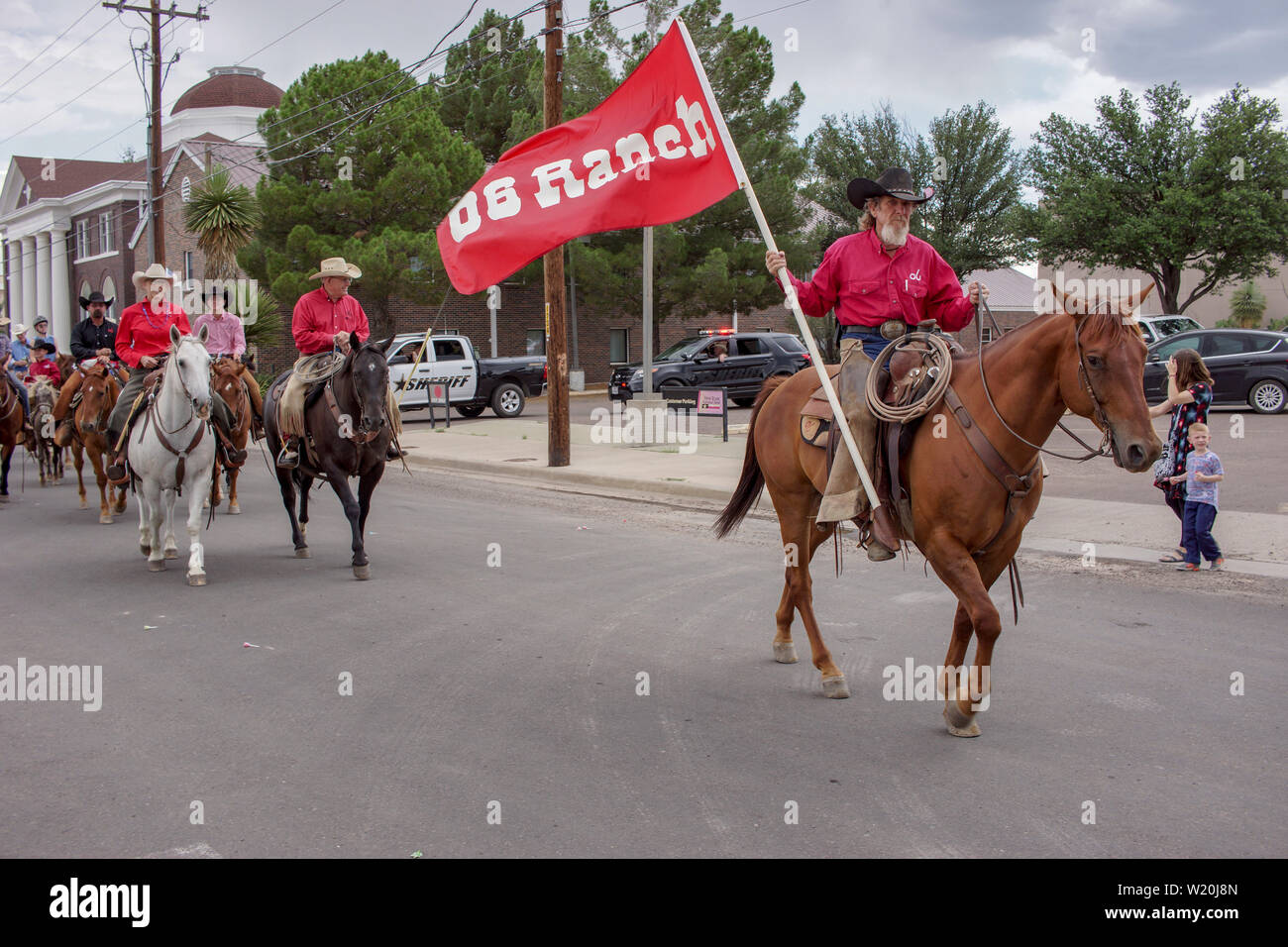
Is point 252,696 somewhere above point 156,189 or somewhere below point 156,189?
below

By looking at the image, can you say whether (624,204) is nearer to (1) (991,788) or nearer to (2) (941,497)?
(2) (941,497)

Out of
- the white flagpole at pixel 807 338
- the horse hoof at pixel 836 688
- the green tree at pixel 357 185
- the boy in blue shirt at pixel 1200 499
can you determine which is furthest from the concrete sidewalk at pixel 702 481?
the green tree at pixel 357 185

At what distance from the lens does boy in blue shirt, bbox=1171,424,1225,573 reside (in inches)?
350

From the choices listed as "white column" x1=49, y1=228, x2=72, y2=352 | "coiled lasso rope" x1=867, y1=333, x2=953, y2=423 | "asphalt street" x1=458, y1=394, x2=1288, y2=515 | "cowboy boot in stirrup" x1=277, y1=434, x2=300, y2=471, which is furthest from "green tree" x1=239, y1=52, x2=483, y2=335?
"coiled lasso rope" x1=867, y1=333, x2=953, y2=423

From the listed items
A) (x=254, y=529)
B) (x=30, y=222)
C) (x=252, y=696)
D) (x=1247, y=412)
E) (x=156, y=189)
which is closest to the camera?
(x=252, y=696)

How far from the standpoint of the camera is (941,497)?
16.7 feet

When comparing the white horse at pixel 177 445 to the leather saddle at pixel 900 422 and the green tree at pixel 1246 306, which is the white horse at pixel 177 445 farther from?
the green tree at pixel 1246 306

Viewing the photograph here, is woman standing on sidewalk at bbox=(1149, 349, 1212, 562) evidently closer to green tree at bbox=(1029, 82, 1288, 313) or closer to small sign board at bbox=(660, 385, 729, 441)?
small sign board at bbox=(660, 385, 729, 441)

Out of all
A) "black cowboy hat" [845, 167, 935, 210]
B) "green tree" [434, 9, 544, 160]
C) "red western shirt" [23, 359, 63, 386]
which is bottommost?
"red western shirt" [23, 359, 63, 386]

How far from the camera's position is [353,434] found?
938 cm

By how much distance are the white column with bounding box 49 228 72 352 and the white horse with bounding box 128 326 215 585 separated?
52543mm

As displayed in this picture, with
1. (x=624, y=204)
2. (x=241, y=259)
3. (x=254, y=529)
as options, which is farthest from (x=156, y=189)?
(x=624, y=204)

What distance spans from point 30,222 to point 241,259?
31238 millimetres

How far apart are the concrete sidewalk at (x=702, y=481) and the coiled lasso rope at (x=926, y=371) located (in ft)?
15.7
